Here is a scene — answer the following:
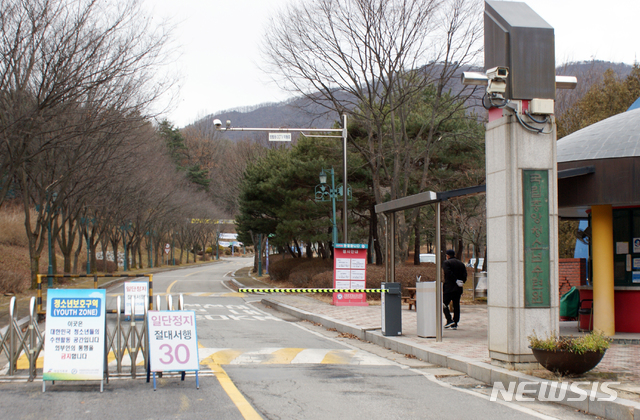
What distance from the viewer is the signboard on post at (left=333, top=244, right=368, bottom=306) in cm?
2080

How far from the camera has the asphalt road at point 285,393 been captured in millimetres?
6414

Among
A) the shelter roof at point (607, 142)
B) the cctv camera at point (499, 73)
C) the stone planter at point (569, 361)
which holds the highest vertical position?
the cctv camera at point (499, 73)

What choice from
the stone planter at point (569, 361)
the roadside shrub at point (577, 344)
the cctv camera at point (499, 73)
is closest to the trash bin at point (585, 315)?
the roadside shrub at point (577, 344)

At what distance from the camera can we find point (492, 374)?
27.4 ft

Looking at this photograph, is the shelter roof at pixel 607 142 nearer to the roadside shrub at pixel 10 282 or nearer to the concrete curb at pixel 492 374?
the concrete curb at pixel 492 374

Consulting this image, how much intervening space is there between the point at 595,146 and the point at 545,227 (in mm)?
4109

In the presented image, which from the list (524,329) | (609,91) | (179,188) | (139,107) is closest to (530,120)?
(524,329)

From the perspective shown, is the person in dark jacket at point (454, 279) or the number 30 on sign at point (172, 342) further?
the person in dark jacket at point (454, 279)

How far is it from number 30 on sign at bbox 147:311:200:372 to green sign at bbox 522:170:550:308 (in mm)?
4740

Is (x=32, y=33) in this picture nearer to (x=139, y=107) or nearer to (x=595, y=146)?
(x=139, y=107)

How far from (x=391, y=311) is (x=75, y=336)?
21.6 ft

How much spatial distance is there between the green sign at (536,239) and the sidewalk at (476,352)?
1.08 m

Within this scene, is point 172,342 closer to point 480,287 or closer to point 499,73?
point 499,73

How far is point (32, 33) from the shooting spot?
1694 centimetres
